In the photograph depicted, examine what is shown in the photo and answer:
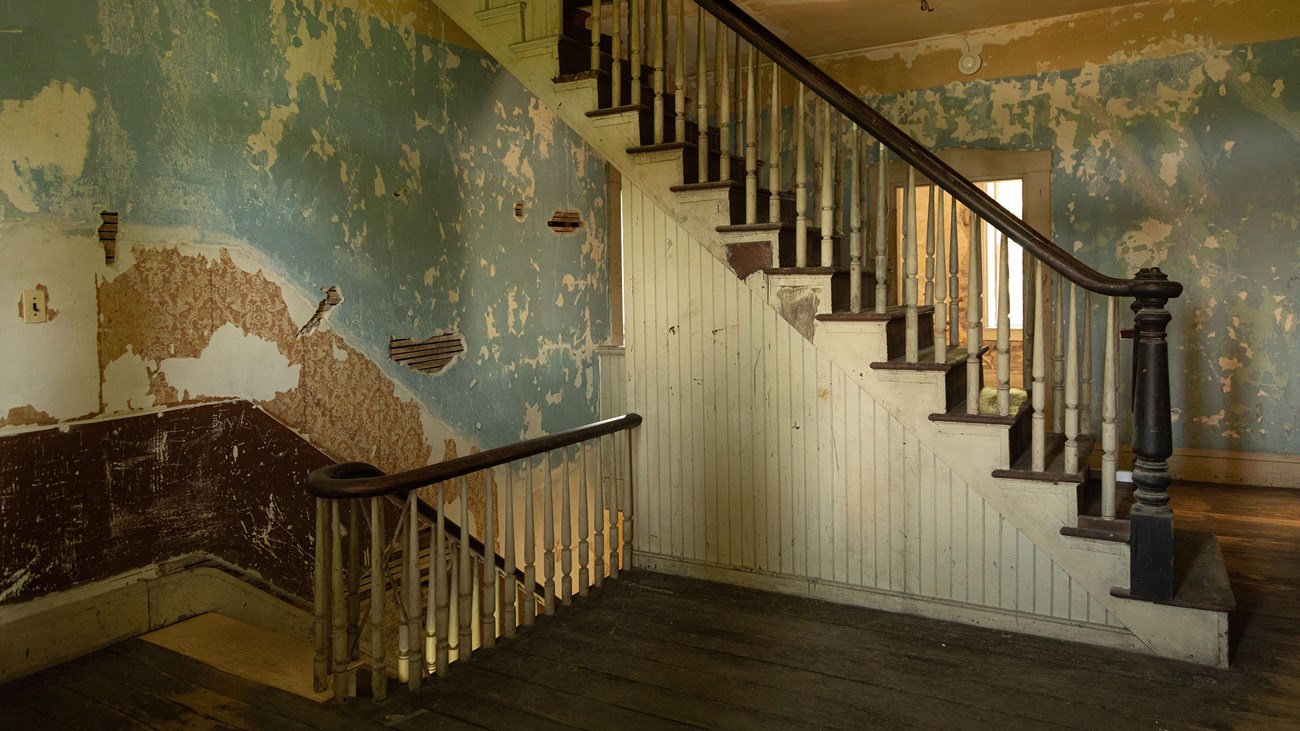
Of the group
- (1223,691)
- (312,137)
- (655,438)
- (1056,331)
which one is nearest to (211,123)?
(312,137)

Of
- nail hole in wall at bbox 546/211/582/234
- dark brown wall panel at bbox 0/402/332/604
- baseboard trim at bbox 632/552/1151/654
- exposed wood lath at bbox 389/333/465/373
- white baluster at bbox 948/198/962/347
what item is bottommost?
baseboard trim at bbox 632/552/1151/654

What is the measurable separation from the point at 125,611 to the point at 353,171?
219cm

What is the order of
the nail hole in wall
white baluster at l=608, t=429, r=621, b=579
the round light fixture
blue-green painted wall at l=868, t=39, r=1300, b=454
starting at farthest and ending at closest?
1. the round light fixture
2. the nail hole in wall
3. blue-green painted wall at l=868, t=39, r=1300, b=454
4. white baluster at l=608, t=429, r=621, b=579

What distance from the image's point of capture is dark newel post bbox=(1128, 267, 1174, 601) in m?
2.77

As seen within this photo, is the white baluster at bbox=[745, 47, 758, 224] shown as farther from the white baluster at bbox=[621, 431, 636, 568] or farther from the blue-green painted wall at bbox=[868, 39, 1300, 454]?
the blue-green painted wall at bbox=[868, 39, 1300, 454]

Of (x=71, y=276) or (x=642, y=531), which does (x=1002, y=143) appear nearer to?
(x=642, y=531)

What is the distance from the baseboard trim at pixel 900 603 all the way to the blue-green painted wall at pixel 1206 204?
3.06 meters

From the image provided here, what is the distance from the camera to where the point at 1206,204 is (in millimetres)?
5156

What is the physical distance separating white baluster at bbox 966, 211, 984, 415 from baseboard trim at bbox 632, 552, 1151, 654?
82 centimetres

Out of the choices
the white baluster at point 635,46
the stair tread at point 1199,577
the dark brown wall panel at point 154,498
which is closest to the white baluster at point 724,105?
the white baluster at point 635,46

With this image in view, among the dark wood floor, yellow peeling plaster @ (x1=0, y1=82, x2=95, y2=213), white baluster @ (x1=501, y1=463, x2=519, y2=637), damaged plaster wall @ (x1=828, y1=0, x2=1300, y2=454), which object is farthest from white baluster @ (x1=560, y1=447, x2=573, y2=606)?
damaged plaster wall @ (x1=828, y1=0, x2=1300, y2=454)

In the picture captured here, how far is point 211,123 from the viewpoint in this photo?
3.41 m

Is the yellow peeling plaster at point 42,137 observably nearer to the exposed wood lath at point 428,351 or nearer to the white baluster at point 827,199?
the exposed wood lath at point 428,351

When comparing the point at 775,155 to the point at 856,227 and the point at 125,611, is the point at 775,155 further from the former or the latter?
the point at 125,611
